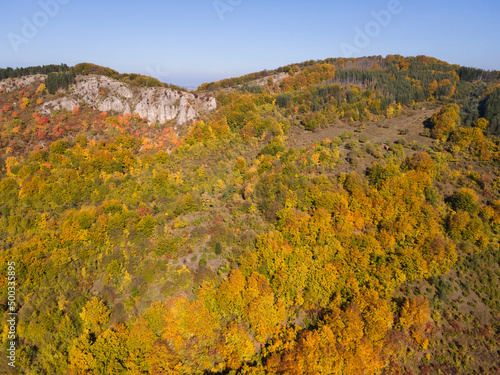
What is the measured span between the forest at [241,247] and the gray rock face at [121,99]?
349 cm

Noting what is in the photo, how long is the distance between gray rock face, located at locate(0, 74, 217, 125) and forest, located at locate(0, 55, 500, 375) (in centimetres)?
349

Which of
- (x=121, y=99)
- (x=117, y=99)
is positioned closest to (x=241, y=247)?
(x=117, y=99)

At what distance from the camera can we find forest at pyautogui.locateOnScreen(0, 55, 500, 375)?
44.0 metres

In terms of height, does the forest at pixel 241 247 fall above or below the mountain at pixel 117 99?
below

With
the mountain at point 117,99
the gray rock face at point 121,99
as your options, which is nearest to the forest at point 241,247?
the mountain at point 117,99

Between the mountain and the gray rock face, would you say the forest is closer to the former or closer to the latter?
the mountain

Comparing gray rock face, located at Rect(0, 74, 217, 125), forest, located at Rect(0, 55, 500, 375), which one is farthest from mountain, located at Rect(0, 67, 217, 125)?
forest, located at Rect(0, 55, 500, 375)

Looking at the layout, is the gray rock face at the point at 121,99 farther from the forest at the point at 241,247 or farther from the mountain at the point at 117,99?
the forest at the point at 241,247

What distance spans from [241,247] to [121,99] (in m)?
78.2

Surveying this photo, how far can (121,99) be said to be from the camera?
9819 cm

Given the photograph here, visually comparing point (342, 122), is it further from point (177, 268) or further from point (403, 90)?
point (177, 268)

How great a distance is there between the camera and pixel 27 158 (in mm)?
77500

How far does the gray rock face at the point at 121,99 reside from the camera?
313ft

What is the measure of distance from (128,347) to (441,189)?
8128cm
